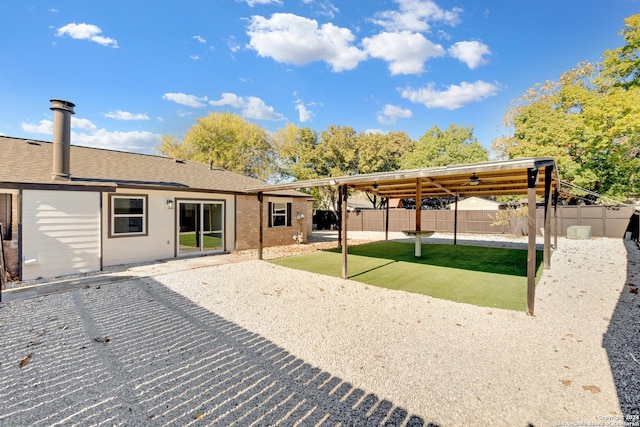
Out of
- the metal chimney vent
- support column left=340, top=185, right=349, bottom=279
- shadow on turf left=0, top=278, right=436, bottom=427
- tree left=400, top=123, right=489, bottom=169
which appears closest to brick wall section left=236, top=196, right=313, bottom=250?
support column left=340, top=185, right=349, bottom=279

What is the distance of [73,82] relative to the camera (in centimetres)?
1606

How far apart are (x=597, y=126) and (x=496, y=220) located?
23.6ft

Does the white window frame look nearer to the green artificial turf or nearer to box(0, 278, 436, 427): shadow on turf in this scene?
the green artificial turf

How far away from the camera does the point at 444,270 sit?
8.41 meters

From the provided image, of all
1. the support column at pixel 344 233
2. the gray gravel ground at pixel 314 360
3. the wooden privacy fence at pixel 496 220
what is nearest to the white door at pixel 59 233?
the gray gravel ground at pixel 314 360

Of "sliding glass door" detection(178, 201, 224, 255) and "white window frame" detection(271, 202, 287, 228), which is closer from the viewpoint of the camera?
"sliding glass door" detection(178, 201, 224, 255)

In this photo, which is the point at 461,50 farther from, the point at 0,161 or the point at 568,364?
the point at 0,161

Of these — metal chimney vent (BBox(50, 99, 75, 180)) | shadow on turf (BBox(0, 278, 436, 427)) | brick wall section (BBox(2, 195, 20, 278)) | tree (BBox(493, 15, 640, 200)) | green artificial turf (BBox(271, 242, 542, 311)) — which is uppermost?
tree (BBox(493, 15, 640, 200))

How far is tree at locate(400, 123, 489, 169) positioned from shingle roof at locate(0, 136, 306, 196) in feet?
72.5

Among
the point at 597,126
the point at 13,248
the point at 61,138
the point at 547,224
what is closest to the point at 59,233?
the point at 13,248

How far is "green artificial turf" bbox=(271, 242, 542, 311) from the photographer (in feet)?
19.9

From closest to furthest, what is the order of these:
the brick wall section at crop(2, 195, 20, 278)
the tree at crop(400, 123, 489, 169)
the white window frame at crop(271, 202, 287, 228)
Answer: the brick wall section at crop(2, 195, 20, 278) < the white window frame at crop(271, 202, 287, 228) < the tree at crop(400, 123, 489, 169)

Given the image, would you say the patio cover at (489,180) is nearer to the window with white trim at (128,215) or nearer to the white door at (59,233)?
the window with white trim at (128,215)

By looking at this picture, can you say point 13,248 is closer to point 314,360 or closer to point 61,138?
point 61,138
